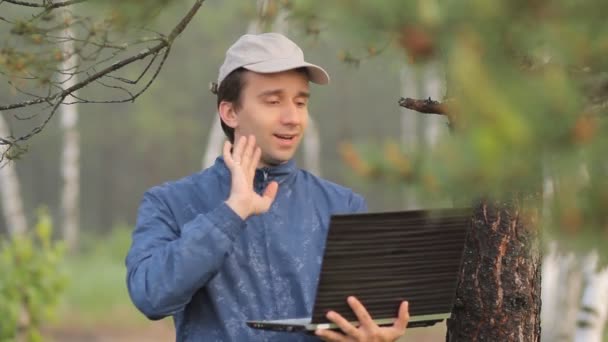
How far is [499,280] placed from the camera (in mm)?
3338

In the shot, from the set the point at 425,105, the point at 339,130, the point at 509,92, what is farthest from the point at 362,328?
the point at 339,130

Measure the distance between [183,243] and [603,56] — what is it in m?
1.43

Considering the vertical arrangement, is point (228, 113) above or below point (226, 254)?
above

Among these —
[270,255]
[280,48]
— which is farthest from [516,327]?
[280,48]

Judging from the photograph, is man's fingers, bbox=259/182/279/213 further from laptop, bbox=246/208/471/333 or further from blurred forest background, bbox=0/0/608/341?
blurred forest background, bbox=0/0/608/341

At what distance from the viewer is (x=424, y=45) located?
1425 millimetres

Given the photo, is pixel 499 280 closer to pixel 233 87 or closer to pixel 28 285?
pixel 233 87

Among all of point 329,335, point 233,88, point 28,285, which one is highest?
point 28,285

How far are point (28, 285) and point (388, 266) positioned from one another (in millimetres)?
5472

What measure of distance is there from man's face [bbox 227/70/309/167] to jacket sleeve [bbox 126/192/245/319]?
29cm

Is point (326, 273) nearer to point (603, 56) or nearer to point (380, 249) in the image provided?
point (380, 249)

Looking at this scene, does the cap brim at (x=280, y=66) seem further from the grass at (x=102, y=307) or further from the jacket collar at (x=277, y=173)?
the grass at (x=102, y=307)

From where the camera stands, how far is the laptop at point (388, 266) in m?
2.51

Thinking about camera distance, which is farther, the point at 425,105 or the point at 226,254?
the point at 425,105
